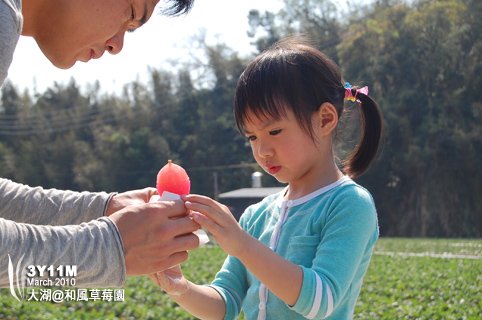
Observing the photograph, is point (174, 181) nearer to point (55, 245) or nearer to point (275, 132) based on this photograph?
point (275, 132)

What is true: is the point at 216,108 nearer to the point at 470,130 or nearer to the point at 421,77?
the point at 421,77

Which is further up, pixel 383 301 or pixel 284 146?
pixel 284 146

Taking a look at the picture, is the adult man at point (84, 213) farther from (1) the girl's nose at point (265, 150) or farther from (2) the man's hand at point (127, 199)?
(1) the girl's nose at point (265, 150)

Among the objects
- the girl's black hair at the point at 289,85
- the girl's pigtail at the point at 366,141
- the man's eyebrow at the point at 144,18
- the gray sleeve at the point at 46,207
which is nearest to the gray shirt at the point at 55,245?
the man's eyebrow at the point at 144,18

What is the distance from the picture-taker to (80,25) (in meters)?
1.89

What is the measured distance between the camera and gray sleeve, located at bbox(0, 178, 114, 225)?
2221 mm

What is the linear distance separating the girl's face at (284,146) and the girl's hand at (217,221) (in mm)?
362

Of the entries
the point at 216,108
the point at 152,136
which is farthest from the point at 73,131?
the point at 216,108

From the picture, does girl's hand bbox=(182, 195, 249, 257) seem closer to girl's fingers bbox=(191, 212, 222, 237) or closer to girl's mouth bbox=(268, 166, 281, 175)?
girl's fingers bbox=(191, 212, 222, 237)

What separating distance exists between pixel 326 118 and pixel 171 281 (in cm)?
72

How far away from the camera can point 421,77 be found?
32.3 m

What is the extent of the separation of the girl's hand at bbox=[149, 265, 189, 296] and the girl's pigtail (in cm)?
75

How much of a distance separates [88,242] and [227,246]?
431mm

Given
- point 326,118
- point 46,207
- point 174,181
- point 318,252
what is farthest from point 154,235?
point 326,118
